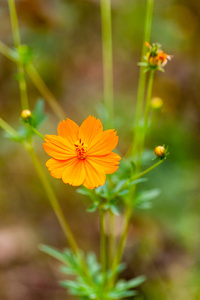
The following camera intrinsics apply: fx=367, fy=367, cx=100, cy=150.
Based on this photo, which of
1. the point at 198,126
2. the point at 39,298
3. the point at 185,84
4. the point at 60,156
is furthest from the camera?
the point at 185,84

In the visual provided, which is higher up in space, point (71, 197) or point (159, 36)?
point (159, 36)

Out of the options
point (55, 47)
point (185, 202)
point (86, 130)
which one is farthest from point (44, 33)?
point (86, 130)

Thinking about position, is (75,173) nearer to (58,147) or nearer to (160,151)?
(58,147)

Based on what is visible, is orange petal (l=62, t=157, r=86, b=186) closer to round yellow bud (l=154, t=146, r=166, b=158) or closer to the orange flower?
the orange flower

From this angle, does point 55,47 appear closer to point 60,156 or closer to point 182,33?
point 182,33

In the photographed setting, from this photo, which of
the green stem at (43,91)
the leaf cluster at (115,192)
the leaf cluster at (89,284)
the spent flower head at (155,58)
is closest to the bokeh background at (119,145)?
the green stem at (43,91)

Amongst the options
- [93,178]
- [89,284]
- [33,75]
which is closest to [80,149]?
[93,178]

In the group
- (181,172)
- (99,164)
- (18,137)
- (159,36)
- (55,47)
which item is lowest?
(99,164)
